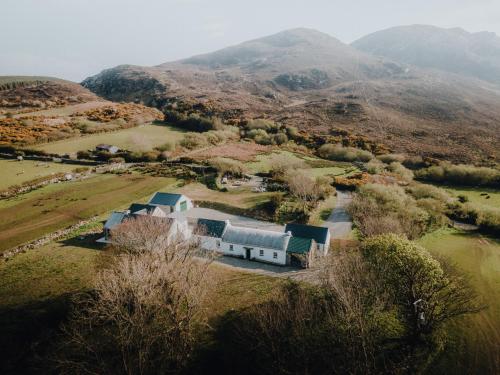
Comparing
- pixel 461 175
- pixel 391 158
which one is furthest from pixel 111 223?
pixel 391 158

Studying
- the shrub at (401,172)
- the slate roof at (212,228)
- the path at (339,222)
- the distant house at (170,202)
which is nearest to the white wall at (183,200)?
the distant house at (170,202)

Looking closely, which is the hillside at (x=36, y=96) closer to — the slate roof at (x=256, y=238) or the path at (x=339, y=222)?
the slate roof at (x=256, y=238)

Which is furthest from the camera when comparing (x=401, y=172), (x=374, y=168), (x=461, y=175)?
(x=401, y=172)

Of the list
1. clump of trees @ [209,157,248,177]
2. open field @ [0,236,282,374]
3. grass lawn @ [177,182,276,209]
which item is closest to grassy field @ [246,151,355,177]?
clump of trees @ [209,157,248,177]

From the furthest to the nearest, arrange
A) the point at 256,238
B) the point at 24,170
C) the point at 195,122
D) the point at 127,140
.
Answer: the point at 195,122 → the point at 127,140 → the point at 24,170 → the point at 256,238

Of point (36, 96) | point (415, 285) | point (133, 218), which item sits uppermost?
point (36, 96)

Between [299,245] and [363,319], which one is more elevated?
[363,319]

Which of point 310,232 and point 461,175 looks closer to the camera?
point 310,232

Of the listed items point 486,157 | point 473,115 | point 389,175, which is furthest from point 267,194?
point 473,115

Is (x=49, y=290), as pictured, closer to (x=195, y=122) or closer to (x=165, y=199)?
(x=165, y=199)
